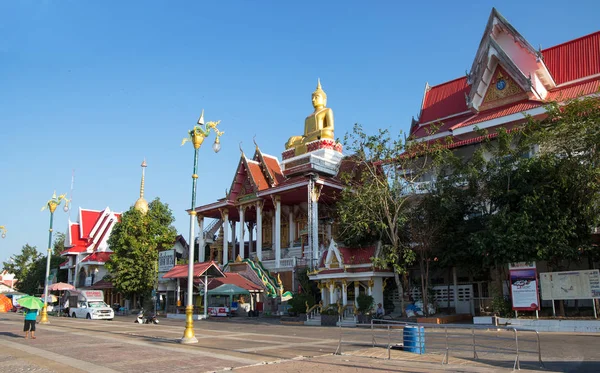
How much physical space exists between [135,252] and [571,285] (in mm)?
32287

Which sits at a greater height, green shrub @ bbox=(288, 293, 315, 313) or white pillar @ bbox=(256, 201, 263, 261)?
white pillar @ bbox=(256, 201, 263, 261)

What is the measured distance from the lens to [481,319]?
21141 millimetres

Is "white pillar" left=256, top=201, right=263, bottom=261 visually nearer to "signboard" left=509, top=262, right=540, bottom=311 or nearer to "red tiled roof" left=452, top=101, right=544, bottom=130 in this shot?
"red tiled roof" left=452, top=101, right=544, bottom=130

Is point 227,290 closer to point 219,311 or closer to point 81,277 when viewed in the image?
point 219,311

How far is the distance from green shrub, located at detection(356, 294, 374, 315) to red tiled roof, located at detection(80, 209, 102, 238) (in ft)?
152

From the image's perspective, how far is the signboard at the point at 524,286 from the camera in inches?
776

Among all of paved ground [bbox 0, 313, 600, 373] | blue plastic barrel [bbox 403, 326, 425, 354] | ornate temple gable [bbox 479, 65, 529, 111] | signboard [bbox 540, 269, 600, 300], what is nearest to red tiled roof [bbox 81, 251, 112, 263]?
paved ground [bbox 0, 313, 600, 373]

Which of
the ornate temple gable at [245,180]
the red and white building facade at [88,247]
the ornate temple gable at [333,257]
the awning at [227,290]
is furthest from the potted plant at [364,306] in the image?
the red and white building facade at [88,247]

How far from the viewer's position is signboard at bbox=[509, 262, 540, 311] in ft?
64.7

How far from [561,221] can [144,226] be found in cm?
3310

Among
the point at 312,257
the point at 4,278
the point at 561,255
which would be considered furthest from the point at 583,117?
the point at 4,278

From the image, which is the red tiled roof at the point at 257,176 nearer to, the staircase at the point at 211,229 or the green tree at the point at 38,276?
the staircase at the point at 211,229

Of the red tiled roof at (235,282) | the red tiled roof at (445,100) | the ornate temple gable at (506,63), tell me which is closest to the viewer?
the ornate temple gable at (506,63)

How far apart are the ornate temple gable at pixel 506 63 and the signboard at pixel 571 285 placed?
11736 mm
